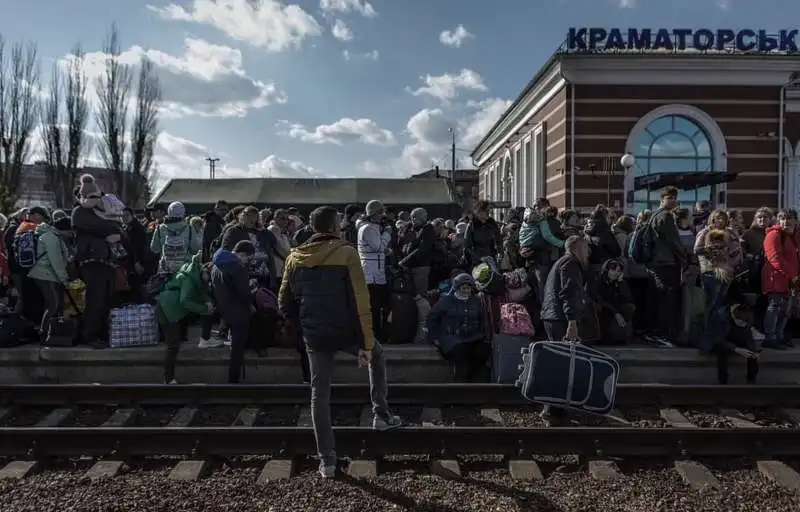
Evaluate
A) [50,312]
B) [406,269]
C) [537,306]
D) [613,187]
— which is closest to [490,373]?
[537,306]

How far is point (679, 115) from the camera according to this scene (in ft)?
85.1

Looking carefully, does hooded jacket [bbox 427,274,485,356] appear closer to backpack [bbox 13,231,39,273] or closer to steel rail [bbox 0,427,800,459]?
steel rail [bbox 0,427,800,459]

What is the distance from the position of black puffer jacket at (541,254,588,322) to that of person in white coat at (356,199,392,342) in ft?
7.65

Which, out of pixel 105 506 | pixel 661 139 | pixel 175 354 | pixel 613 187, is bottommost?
pixel 105 506

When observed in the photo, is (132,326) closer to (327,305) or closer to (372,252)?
(372,252)

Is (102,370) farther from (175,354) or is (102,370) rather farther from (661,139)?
(661,139)

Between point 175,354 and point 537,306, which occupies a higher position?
point 537,306

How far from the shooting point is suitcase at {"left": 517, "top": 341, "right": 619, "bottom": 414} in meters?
6.20

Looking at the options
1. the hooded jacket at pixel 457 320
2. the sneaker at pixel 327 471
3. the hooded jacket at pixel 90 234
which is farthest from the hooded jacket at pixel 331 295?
the hooded jacket at pixel 90 234

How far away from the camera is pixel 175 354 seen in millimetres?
7906

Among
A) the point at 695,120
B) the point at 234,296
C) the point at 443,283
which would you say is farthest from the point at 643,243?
the point at 695,120

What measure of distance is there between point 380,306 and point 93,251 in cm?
365

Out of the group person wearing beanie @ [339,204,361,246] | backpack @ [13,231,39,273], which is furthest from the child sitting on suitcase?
backpack @ [13,231,39,273]

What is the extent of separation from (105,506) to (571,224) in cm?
734
